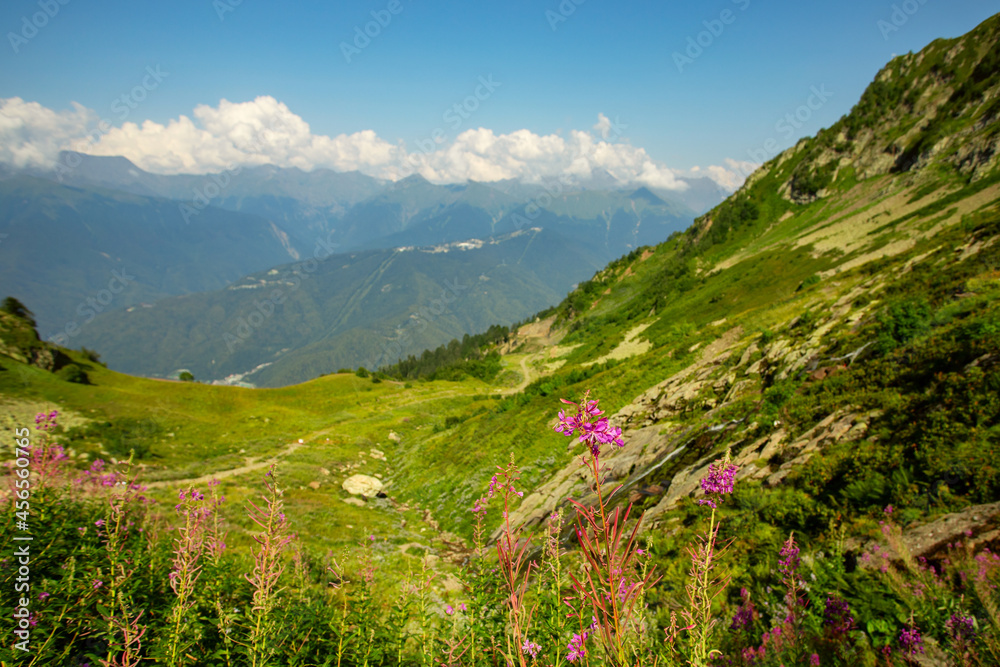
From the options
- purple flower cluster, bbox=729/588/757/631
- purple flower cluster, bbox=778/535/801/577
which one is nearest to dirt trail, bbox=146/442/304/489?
purple flower cluster, bbox=729/588/757/631

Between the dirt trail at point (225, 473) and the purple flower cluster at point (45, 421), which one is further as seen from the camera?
the dirt trail at point (225, 473)

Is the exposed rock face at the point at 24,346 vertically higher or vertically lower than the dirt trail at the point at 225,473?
higher

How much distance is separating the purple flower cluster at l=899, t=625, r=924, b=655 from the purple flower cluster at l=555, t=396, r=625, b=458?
4.27m

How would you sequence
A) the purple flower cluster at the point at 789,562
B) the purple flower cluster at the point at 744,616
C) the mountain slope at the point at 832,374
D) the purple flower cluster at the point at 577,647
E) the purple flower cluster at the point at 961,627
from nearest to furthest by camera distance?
the purple flower cluster at the point at 577,647, the purple flower cluster at the point at 961,627, the purple flower cluster at the point at 789,562, the purple flower cluster at the point at 744,616, the mountain slope at the point at 832,374

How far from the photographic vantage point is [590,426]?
6.40ft

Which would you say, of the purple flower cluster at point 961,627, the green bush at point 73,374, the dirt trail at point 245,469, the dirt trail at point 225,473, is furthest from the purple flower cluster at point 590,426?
the green bush at point 73,374

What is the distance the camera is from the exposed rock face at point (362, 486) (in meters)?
23.4

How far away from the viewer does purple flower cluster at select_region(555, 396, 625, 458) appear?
6.06 feet

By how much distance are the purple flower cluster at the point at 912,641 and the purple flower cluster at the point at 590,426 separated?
4.27m

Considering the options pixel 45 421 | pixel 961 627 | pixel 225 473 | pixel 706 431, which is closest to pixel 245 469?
pixel 225 473

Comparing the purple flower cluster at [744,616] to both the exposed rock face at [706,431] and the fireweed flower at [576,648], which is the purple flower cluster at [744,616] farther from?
the fireweed flower at [576,648]

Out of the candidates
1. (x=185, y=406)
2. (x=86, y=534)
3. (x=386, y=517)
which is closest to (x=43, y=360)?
(x=185, y=406)

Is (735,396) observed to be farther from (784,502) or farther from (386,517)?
(386,517)

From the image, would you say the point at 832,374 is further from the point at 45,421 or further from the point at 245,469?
the point at 245,469
